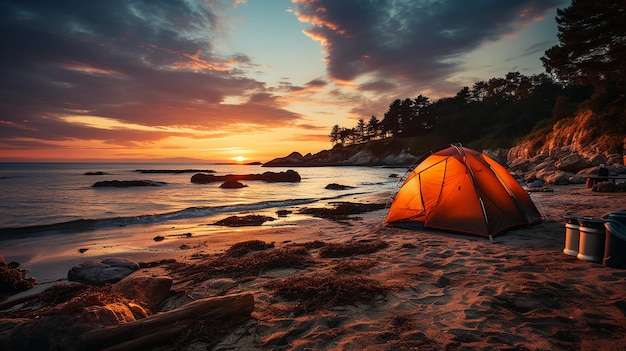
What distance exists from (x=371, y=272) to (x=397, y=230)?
406cm

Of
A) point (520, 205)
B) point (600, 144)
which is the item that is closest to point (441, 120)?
point (600, 144)

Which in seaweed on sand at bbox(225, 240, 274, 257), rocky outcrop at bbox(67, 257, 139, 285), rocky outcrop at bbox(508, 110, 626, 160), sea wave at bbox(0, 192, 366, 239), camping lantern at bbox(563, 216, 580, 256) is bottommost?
sea wave at bbox(0, 192, 366, 239)

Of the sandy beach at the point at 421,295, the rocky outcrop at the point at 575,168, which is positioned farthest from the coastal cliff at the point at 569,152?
the sandy beach at the point at 421,295

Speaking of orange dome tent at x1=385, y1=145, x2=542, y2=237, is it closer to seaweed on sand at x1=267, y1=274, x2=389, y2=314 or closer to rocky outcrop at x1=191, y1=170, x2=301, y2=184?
seaweed on sand at x1=267, y1=274, x2=389, y2=314

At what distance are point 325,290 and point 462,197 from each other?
5.73 m

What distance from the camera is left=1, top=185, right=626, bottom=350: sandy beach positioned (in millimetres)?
3512

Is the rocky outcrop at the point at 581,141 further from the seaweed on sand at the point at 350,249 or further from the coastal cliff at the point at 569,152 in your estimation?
the seaweed on sand at the point at 350,249

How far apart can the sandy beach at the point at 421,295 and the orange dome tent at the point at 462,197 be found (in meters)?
0.52

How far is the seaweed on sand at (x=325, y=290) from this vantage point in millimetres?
4566

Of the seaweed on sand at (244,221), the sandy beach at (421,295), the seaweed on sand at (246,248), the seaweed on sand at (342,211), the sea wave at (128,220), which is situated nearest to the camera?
the sandy beach at (421,295)

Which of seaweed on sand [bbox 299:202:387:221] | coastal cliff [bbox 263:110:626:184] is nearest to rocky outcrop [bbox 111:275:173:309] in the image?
seaweed on sand [bbox 299:202:387:221]

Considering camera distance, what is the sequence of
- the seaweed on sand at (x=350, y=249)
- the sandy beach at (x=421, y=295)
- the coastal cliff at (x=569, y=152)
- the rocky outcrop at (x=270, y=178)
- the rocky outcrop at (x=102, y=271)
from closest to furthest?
the sandy beach at (x=421, y=295)
the rocky outcrop at (x=102, y=271)
the seaweed on sand at (x=350, y=249)
the coastal cliff at (x=569, y=152)
the rocky outcrop at (x=270, y=178)

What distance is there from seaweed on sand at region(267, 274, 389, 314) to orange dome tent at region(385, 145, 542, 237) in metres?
4.56

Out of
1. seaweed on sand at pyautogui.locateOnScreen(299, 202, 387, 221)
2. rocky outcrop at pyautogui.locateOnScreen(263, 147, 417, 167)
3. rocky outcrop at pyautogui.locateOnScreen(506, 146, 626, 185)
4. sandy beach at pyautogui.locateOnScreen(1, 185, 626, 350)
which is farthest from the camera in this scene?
rocky outcrop at pyautogui.locateOnScreen(263, 147, 417, 167)
